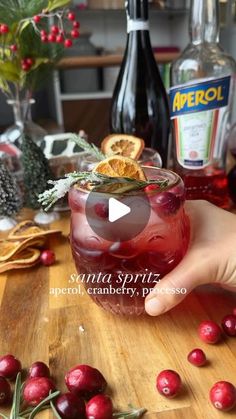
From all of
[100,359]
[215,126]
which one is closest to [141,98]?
[215,126]

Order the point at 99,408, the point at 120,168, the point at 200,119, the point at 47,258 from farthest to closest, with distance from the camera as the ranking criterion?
the point at 200,119 < the point at 47,258 < the point at 120,168 < the point at 99,408

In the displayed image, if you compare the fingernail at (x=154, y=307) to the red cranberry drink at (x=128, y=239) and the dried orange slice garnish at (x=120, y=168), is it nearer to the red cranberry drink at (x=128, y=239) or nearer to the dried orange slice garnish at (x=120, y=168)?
the red cranberry drink at (x=128, y=239)

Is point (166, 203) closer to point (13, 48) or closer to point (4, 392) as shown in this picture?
point (4, 392)

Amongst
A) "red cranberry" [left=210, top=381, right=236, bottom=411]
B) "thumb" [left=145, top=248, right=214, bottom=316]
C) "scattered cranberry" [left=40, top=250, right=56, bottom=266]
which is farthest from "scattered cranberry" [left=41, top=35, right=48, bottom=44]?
"red cranberry" [left=210, top=381, right=236, bottom=411]

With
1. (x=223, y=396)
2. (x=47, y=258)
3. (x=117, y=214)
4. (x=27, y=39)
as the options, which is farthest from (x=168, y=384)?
(x=27, y=39)

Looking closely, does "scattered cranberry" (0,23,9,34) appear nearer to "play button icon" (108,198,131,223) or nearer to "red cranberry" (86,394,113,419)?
"play button icon" (108,198,131,223)

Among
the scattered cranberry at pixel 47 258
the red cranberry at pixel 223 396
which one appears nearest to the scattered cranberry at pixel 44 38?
the scattered cranberry at pixel 47 258
